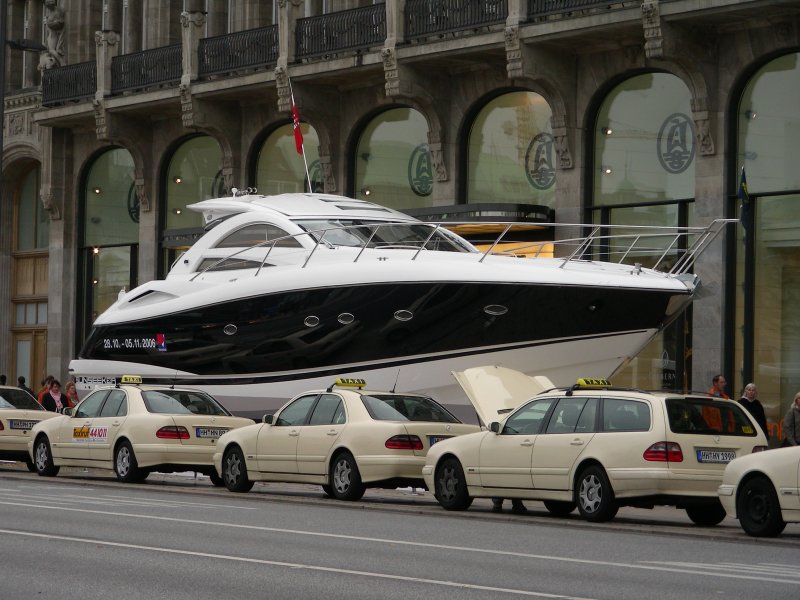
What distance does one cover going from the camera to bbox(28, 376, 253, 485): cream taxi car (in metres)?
21.3

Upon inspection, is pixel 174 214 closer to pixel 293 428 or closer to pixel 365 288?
pixel 365 288

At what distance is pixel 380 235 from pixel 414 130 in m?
8.62

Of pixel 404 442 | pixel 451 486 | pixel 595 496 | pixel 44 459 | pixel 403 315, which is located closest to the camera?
pixel 595 496

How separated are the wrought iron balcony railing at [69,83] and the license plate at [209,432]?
18.3 m

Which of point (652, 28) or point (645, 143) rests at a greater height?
point (652, 28)

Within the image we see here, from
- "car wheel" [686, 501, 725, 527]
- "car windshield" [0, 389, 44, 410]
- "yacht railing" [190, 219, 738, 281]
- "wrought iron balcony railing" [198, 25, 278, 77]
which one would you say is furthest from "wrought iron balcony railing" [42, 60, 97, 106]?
"car wheel" [686, 501, 725, 527]

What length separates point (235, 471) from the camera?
20406 mm

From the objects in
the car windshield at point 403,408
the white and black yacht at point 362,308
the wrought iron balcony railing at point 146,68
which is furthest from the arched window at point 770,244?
the wrought iron balcony railing at point 146,68

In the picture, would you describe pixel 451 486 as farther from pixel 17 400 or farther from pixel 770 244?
pixel 17 400

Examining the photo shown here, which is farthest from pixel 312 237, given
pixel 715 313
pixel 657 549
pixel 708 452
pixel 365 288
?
pixel 657 549

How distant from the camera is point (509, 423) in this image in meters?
17.4

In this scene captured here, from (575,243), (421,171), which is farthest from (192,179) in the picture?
(575,243)

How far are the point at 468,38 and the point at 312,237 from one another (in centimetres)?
648

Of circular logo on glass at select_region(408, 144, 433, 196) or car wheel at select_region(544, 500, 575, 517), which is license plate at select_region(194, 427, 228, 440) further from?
circular logo on glass at select_region(408, 144, 433, 196)
